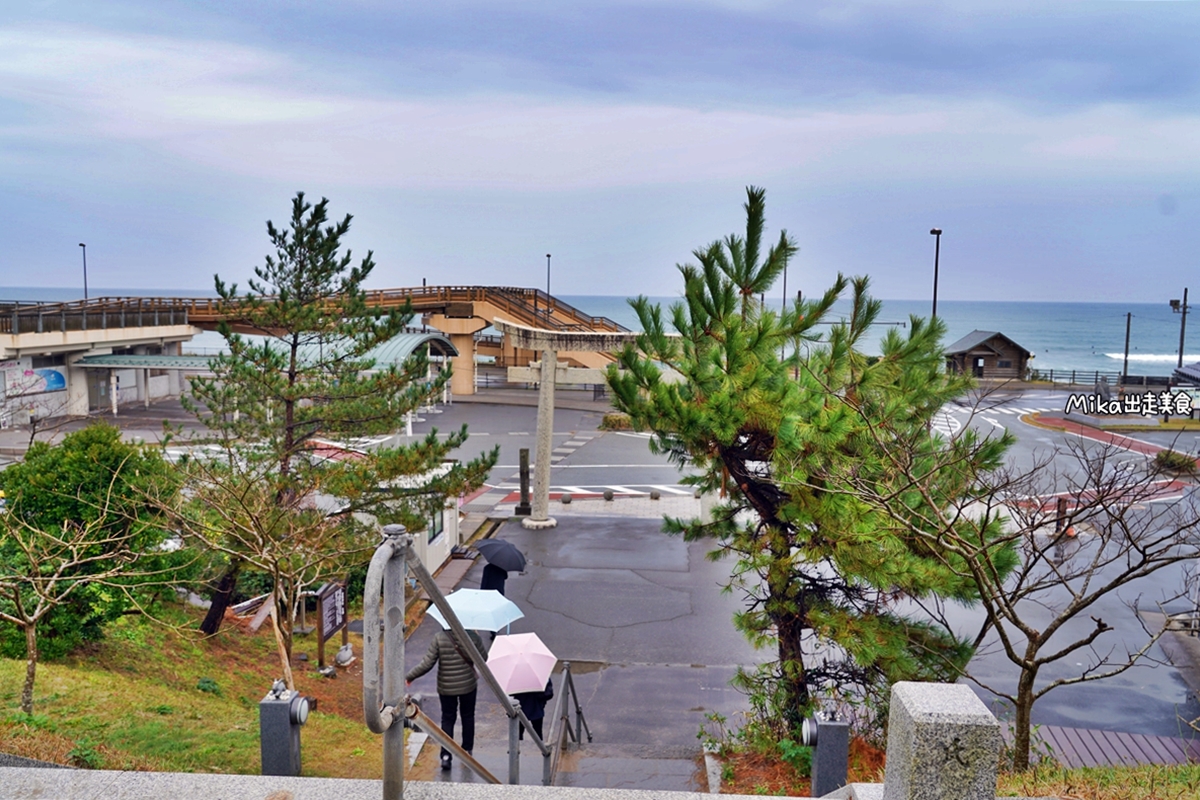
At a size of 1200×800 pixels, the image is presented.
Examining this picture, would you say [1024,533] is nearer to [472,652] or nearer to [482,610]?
[472,652]

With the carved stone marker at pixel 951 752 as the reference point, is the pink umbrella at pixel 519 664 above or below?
below

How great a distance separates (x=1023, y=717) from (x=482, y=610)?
442 centimetres

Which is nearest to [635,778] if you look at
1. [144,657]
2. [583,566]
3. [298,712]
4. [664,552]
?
[298,712]

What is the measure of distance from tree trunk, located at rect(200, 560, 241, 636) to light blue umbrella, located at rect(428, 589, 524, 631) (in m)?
4.34

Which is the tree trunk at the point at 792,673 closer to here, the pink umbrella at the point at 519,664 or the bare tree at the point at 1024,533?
the bare tree at the point at 1024,533

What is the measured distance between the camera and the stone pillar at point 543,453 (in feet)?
65.7

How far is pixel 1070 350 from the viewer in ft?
469

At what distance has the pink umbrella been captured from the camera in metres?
7.60

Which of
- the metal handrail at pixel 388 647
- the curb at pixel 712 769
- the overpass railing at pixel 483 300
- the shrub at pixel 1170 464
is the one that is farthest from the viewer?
the overpass railing at pixel 483 300

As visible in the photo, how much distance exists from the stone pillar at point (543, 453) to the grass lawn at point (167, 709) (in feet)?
29.8

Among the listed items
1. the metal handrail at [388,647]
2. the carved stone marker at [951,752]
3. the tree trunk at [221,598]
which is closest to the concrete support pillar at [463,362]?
the tree trunk at [221,598]

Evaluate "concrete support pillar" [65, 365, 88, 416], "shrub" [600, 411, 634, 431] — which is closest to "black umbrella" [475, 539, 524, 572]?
"shrub" [600, 411, 634, 431]

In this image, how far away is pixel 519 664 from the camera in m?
7.69

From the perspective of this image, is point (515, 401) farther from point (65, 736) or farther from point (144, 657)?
point (65, 736)
